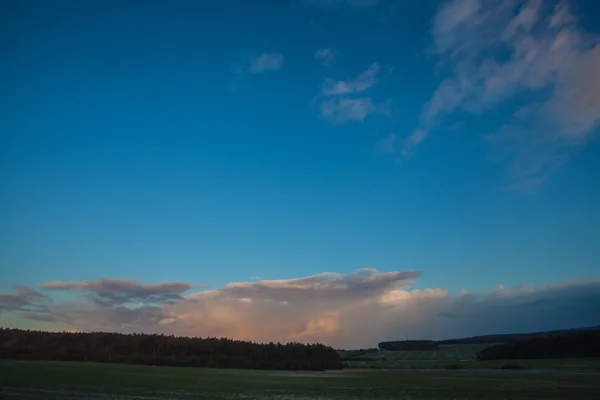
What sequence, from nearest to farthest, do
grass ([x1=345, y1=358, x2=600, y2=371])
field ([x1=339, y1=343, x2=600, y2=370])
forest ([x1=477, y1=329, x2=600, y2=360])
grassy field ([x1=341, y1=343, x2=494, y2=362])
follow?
grass ([x1=345, y1=358, x2=600, y2=371]), field ([x1=339, y1=343, x2=600, y2=370]), forest ([x1=477, y1=329, x2=600, y2=360]), grassy field ([x1=341, y1=343, x2=494, y2=362])

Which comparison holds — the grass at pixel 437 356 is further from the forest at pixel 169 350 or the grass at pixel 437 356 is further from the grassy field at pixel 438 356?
the forest at pixel 169 350

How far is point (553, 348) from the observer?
126 m

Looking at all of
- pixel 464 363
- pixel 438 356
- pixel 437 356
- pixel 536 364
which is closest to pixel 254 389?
pixel 536 364

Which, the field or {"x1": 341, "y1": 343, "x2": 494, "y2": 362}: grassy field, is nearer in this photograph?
the field

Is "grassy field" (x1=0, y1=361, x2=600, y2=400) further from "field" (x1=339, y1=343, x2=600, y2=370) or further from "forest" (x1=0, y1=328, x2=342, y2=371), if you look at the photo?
"forest" (x1=0, y1=328, x2=342, y2=371)

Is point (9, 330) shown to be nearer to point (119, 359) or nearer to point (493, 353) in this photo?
point (119, 359)

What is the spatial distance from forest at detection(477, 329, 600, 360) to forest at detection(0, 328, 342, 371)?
174ft

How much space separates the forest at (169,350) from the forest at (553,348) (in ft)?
174

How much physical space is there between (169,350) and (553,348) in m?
127

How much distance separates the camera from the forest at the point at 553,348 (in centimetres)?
11688

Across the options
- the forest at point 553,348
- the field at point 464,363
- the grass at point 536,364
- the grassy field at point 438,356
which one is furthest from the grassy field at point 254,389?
the grassy field at point 438,356

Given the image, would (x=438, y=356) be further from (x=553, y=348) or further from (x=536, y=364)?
(x=536, y=364)

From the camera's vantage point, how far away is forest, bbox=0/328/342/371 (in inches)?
5108

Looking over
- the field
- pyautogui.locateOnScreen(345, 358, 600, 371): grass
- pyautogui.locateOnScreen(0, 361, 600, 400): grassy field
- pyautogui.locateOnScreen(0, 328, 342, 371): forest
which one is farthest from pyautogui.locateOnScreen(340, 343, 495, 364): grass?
pyautogui.locateOnScreen(0, 361, 600, 400): grassy field
